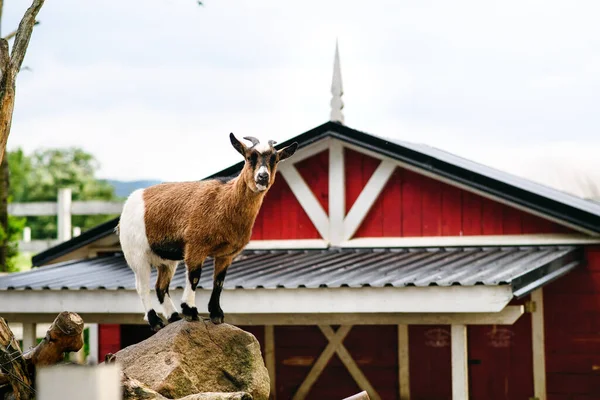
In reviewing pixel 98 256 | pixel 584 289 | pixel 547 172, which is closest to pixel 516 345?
pixel 584 289

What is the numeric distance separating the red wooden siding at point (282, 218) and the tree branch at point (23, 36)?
568 centimetres

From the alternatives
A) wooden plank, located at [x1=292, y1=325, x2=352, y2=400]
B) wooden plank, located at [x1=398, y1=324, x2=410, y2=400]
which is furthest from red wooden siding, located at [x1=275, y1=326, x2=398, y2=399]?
wooden plank, located at [x1=292, y1=325, x2=352, y2=400]

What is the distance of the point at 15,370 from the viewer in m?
6.01

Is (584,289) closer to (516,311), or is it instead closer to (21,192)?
(516,311)

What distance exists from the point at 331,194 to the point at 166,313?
18.8 ft

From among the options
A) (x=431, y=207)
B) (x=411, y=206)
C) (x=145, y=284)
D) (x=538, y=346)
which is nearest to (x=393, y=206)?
(x=411, y=206)

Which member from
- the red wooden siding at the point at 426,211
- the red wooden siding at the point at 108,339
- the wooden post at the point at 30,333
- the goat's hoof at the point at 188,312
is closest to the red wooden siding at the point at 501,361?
the red wooden siding at the point at 426,211

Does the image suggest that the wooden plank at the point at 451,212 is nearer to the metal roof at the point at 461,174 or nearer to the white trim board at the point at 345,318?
the metal roof at the point at 461,174

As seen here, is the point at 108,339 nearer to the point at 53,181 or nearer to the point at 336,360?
the point at 336,360

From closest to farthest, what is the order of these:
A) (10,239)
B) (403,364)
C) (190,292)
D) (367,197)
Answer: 1. (190,292)
2. (367,197)
3. (403,364)
4. (10,239)

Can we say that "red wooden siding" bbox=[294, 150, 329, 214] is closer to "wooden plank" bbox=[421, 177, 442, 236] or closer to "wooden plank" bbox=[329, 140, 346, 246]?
"wooden plank" bbox=[329, 140, 346, 246]

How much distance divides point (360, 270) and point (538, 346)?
2.52m

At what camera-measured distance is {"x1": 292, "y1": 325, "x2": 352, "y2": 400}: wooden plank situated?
38.0 ft

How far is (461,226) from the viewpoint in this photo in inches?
458
